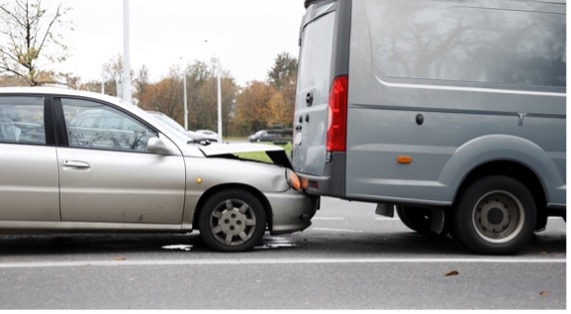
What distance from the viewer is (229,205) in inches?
276

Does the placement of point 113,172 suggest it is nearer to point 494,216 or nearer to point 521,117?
point 494,216

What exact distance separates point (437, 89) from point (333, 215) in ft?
13.2

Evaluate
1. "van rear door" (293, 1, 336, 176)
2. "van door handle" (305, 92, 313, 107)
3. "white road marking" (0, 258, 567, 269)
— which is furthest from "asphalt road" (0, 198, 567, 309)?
"van door handle" (305, 92, 313, 107)

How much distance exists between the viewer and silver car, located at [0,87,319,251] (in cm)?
673

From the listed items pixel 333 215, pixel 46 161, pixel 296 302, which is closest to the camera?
pixel 296 302

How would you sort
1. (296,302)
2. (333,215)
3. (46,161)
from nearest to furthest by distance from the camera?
1. (296,302)
2. (46,161)
3. (333,215)

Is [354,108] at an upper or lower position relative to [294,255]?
upper

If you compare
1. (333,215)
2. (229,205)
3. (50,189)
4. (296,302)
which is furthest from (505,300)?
(333,215)

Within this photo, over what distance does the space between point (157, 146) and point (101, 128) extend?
0.56m

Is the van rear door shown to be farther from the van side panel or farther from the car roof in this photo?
the car roof

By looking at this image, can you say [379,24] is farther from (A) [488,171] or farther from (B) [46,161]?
(B) [46,161]

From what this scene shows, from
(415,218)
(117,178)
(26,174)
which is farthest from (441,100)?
(26,174)

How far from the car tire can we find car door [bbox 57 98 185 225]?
321mm

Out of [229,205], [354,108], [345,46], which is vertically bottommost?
[229,205]
